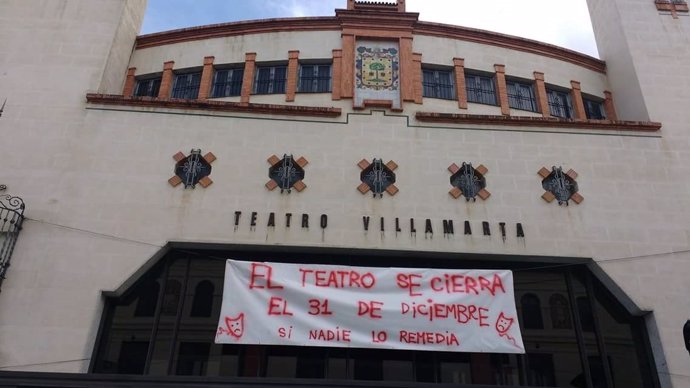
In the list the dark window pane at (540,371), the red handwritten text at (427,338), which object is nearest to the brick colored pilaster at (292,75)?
the red handwritten text at (427,338)

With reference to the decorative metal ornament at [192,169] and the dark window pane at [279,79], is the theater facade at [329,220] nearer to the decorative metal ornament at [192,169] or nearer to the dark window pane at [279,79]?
the decorative metal ornament at [192,169]

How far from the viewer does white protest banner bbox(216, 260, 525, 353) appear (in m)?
10.8

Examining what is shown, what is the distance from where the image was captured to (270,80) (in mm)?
16016

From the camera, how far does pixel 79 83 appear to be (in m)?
13.5

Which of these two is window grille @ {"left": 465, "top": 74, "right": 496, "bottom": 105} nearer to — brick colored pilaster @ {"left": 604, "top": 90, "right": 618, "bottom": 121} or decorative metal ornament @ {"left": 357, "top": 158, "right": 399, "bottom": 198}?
brick colored pilaster @ {"left": 604, "top": 90, "right": 618, "bottom": 121}

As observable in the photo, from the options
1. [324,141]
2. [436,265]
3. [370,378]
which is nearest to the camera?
[370,378]

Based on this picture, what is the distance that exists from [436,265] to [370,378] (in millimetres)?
2866

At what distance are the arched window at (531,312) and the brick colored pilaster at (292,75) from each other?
319 inches

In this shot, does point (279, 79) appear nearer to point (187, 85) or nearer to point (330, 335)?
point (187, 85)

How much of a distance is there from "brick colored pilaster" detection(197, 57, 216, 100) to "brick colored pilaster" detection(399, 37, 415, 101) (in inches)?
222

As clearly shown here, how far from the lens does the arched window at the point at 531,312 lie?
11500 mm

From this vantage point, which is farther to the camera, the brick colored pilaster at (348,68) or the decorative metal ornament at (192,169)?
the brick colored pilaster at (348,68)

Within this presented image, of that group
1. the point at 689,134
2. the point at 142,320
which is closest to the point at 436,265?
the point at 142,320

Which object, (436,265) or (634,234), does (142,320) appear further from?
(634,234)
